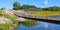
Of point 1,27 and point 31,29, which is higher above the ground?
point 1,27

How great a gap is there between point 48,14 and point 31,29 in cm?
1902

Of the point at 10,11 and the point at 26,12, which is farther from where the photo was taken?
the point at 26,12

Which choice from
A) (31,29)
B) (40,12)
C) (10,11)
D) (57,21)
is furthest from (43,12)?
(57,21)

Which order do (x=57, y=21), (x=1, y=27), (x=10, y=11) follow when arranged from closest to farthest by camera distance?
(x=1, y=27), (x=57, y=21), (x=10, y=11)

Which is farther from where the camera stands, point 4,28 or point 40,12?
point 40,12

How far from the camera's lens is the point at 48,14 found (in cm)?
4222

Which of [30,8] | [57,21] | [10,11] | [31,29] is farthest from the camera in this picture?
[30,8]

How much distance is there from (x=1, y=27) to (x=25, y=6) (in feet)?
73.1

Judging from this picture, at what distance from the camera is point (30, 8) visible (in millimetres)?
37438

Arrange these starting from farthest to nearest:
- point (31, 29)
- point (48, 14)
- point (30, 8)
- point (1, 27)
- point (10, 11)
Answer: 1. point (48, 14)
2. point (30, 8)
3. point (10, 11)
4. point (31, 29)
5. point (1, 27)

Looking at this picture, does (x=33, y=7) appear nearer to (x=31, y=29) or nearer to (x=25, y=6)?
(x=25, y=6)

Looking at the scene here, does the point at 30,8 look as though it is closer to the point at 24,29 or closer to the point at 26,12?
the point at 26,12

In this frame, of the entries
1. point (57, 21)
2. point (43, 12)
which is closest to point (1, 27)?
point (57, 21)

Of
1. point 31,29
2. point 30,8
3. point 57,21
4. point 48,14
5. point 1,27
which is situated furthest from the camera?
point 48,14
